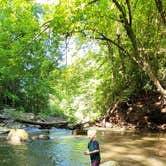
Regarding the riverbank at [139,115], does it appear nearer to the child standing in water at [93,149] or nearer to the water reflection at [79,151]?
the water reflection at [79,151]

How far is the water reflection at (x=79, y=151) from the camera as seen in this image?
35.8ft

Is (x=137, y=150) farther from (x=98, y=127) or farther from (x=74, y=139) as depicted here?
(x=98, y=127)

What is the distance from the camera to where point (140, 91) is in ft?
67.3

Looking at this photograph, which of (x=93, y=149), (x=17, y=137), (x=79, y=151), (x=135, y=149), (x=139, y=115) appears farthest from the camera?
(x=139, y=115)

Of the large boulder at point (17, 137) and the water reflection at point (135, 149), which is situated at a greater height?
Result: the large boulder at point (17, 137)

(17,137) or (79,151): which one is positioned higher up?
(17,137)

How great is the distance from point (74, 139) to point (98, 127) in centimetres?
489

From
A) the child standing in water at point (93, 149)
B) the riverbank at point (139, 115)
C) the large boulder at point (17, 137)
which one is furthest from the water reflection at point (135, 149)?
the large boulder at point (17, 137)

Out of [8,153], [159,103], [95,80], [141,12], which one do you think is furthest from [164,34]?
[8,153]

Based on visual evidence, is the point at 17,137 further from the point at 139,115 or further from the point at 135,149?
the point at 139,115

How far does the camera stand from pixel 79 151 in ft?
42.4

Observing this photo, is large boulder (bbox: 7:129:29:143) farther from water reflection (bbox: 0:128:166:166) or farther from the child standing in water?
Result: the child standing in water

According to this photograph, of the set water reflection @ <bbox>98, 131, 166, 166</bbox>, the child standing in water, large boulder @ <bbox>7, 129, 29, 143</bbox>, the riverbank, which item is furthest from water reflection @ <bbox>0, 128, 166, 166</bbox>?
the riverbank

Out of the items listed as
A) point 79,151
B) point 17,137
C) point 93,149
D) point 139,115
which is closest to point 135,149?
point 79,151
